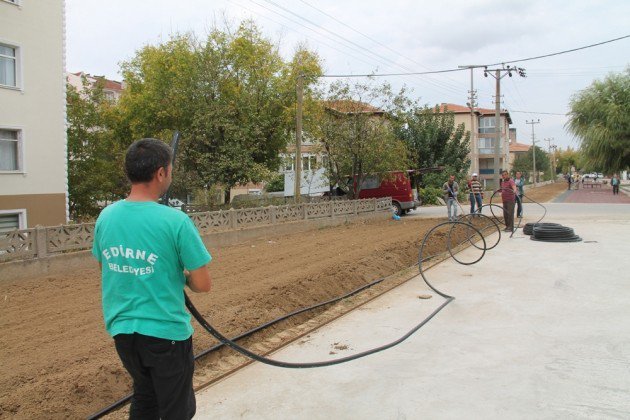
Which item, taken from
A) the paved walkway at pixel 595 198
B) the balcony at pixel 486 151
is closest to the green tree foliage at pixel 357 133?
the paved walkway at pixel 595 198

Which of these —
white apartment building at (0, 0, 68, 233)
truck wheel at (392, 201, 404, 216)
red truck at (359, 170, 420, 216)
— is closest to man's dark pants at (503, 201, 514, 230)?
red truck at (359, 170, 420, 216)

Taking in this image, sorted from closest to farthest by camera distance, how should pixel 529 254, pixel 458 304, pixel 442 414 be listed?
pixel 442 414, pixel 458 304, pixel 529 254

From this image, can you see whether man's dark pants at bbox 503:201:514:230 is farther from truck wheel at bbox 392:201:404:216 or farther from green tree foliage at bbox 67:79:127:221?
green tree foliage at bbox 67:79:127:221

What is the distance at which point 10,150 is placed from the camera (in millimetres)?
17719

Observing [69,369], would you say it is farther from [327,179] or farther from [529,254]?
[327,179]

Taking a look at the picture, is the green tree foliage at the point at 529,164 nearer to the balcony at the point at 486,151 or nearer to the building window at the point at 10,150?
the balcony at the point at 486,151

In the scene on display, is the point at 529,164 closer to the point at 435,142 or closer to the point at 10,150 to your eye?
the point at 435,142

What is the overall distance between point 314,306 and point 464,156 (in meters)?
33.6

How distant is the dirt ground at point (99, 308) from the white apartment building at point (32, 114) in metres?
9.22

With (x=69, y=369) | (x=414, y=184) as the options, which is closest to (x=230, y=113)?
(x=414, y=184)

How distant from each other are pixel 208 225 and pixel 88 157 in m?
Result: 15.1

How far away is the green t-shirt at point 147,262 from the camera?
2.29 metres

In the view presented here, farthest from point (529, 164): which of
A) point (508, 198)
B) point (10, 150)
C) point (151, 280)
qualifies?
point (151, 280)

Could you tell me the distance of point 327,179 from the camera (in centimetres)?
2594
